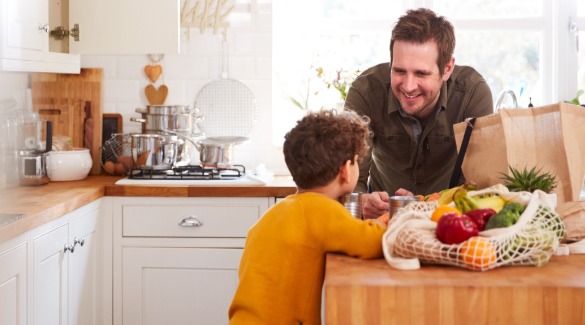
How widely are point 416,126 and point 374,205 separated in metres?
0.73

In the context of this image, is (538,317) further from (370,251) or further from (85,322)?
(85,322)

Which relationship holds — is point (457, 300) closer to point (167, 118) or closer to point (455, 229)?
point (455, 229)

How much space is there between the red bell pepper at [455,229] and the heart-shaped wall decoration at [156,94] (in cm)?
296

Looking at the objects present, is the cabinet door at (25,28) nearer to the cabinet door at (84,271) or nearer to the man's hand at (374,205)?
the cabinet door at (84,271)

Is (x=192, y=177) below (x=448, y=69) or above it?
below

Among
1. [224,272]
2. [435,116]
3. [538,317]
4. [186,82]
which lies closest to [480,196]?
[538,317]

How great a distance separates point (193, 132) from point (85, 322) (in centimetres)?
114

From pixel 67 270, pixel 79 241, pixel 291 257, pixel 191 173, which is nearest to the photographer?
pixel 291 257

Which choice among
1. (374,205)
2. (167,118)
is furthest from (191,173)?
(374,205)

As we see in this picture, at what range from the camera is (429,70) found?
2.81m

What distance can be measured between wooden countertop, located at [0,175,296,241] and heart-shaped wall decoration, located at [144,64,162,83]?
1.84 feet

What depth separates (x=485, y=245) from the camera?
1553 millimetres

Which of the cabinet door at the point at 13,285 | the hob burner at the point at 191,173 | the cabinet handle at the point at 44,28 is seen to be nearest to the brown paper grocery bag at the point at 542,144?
the cabinet door at the point at 13,285

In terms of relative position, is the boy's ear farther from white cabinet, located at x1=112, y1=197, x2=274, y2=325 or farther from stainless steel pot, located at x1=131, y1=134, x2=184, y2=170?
stainless steel pot, located at x1=131, y1=134, x2=184, y2=170
